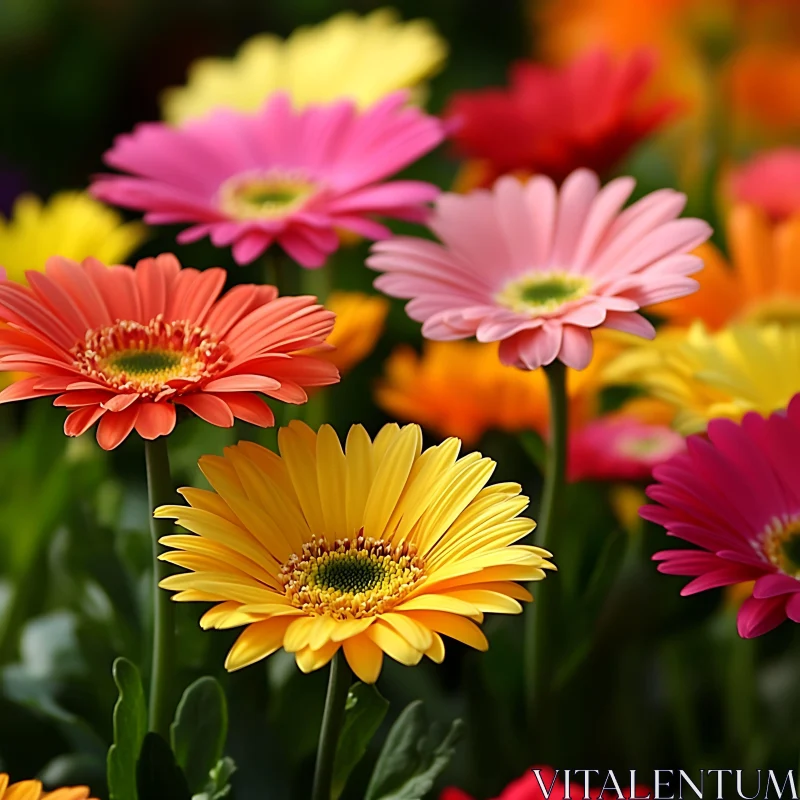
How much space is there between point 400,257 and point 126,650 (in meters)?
0.22

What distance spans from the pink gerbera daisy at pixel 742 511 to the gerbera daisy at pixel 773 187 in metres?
0.32

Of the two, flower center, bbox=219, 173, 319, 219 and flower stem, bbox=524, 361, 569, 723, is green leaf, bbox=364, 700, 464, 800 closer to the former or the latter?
flower stem, bbox=524, 361, 569, 723

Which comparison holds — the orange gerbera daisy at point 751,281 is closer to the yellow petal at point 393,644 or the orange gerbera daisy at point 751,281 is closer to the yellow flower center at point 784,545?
the yellow flower center at point 784,545

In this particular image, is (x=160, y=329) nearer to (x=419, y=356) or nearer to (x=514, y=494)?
(x=514, y=494)

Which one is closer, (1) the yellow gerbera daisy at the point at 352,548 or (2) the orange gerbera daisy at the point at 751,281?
(1) the yellow gerbera daisy at the point at 352,548

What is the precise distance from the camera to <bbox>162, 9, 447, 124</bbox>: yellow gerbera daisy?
0.73 meters

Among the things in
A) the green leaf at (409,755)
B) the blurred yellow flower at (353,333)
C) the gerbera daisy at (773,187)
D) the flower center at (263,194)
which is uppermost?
the gerbera daisy at (773,187)

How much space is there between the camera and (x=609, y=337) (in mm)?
562

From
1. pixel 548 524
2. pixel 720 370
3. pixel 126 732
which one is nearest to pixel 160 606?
pixel 126 732

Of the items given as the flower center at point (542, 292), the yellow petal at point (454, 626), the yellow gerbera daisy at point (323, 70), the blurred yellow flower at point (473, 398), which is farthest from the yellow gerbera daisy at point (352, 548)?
the yellow gerbera daisy at point (323, 70)

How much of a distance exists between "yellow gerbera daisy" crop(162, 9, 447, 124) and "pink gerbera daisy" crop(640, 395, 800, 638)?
377 millimetres

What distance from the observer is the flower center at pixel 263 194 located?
59cm

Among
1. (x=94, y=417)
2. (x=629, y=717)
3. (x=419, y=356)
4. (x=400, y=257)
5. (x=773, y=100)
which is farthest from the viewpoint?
(x=773, y=100)

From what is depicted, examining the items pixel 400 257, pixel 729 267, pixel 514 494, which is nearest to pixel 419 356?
pixel 729 267
